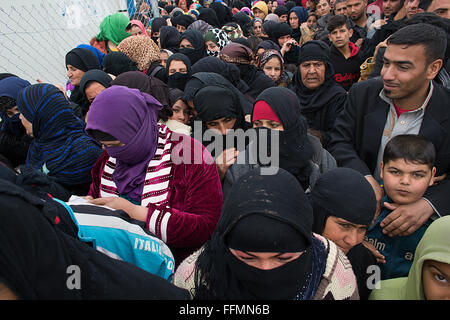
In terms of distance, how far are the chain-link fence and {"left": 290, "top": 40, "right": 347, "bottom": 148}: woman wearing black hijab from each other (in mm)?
3856

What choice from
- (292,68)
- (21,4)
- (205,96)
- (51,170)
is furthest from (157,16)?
(51,170)

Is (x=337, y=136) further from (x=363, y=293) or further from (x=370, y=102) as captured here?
(x=363, y=293)

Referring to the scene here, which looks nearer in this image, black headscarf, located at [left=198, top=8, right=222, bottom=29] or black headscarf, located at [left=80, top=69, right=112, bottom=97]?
black headscarf, located at [left=80, top=69, right=112, bottom=97]

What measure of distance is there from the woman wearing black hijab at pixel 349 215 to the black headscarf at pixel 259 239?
423mm

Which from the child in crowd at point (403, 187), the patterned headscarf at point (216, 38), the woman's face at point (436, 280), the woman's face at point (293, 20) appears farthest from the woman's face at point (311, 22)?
the woman's face at point (436, 280)

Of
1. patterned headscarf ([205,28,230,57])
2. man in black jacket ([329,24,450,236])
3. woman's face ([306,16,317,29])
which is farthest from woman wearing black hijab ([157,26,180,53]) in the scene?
man in black jacket ([329,24,450,236])

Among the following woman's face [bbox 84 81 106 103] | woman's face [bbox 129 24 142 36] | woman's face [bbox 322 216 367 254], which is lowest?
woman's face [bbox 322 216 367 254]

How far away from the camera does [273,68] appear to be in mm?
3928

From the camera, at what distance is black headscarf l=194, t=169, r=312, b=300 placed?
1094 millimetres

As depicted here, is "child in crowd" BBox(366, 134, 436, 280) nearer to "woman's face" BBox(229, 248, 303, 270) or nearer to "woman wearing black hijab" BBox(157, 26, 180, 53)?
"woman's face" BBox(229, 248, 303, 270)

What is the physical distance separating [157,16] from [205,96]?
466cm

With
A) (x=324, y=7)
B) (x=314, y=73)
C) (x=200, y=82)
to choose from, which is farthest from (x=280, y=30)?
(x=200, y=82)

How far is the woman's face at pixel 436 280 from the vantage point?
117 centimetres

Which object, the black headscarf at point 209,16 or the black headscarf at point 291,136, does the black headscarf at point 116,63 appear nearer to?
the black headscarf at point 291,136
